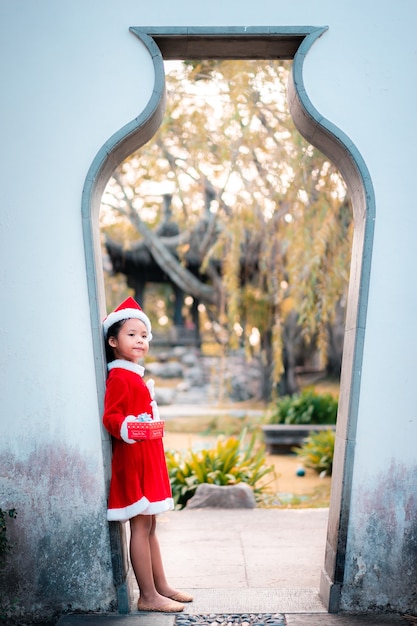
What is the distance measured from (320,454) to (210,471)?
226 cm

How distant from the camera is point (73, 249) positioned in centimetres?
308

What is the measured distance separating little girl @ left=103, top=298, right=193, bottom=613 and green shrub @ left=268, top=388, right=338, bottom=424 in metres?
6.65

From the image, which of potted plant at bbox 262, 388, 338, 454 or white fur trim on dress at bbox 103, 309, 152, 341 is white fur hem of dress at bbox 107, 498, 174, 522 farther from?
potted plant at bbox 262, 388, 338, 454

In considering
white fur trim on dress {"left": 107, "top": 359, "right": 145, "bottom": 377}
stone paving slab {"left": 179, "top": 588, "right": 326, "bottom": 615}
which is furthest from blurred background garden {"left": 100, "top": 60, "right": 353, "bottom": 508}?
white fur trim on dress {"left": 107, "top": 359, "right": 145, "bottom": 377}

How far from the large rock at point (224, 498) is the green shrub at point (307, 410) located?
4393 mm

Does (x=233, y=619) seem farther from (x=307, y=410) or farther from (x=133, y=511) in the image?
(x=307, y=410)

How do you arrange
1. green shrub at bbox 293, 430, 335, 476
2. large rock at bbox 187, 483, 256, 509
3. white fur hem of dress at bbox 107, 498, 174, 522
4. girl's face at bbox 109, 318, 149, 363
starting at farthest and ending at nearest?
green shrub at bbox 293, 430, 335, 476 → large rock at bbox 187, 483, 256, 509 → girl's face at bbox 109, 318, 149, 363 → white fur hem of dress at bbox 107, 498, 174, 522

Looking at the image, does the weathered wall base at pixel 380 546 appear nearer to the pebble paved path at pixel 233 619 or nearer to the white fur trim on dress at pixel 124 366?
the pebble paved path at pixel 233 619

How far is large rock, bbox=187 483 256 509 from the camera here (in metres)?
5.37

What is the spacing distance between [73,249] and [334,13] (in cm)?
165

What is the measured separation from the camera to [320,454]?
7.73m

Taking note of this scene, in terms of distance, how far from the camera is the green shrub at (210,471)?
5.73 m

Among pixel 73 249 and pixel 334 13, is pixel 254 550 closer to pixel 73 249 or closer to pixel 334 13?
pixel 73 249

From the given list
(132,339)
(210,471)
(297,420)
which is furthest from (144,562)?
(297,420)
